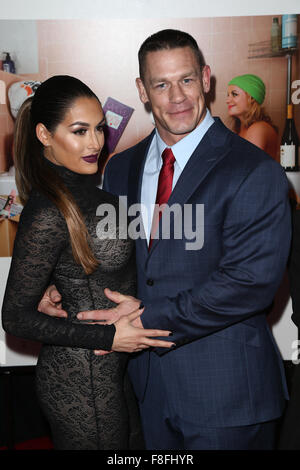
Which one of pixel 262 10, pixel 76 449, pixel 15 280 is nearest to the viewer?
pixel 15 280

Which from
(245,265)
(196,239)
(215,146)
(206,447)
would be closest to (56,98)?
(215,146)

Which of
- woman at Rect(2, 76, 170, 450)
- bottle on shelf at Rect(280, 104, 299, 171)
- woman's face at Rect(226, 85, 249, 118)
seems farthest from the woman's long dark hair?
bottle on shelf at Rect(280, 104, 299, 171)

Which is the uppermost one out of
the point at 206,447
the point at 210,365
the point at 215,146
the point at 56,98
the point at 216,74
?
the point at 216,74

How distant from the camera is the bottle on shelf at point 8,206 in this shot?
8.29ft

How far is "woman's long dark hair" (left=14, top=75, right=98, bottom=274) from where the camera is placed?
159 centimetres

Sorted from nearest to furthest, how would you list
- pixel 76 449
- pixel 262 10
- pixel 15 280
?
pixel 15 280
pixel 76 449
pixel 262 10

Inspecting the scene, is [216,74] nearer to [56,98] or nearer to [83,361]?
[56,98]

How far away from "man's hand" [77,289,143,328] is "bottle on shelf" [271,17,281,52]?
168 centimetres

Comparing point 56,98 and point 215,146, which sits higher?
point 56,98

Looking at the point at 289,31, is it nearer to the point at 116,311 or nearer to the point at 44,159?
the point at 44,159

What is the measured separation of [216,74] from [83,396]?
1.81 metres

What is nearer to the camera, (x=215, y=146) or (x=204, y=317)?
(x=204, y=317)

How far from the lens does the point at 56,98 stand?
1644mm

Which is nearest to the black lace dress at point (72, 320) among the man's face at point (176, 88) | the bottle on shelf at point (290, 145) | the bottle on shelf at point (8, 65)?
the man's face at point (176, 88)
